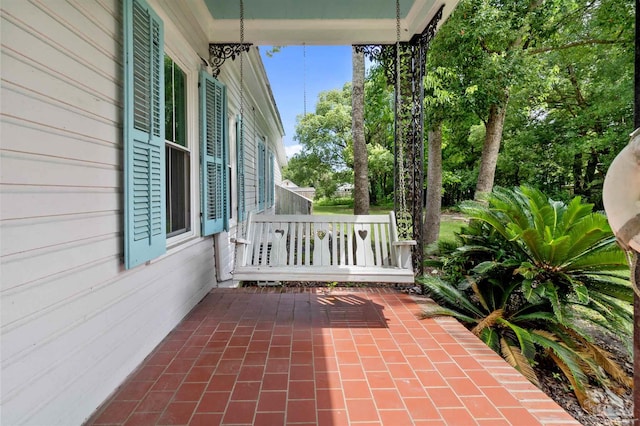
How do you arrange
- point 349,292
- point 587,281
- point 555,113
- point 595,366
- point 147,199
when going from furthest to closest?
point 555,113 → point 349,292 → point 587,281 → point 595,366 → point 147,199

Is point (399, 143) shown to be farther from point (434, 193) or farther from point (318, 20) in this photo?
A: point (434, 193)

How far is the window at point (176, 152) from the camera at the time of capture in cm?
282

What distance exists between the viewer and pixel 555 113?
11.8 meters

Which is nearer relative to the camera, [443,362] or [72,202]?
[72,202]

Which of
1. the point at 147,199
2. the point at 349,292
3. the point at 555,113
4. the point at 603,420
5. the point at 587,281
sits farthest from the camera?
the point at 555,113

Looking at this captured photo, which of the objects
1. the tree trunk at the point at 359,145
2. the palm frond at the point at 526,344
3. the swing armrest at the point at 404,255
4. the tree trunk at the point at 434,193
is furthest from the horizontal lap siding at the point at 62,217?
the tree trunk at the point at 434,193

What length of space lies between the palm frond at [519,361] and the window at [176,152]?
287 centimetres

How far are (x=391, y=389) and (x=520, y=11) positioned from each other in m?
5.85

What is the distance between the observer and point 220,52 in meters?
3.81

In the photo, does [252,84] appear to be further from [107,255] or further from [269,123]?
[107,255]

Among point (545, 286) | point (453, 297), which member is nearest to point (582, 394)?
point (545, 286)

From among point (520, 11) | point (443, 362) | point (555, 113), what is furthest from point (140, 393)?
point (555, 113)

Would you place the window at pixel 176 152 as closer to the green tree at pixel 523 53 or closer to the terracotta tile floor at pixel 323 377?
the terracotta tile floor at pixel 323 377

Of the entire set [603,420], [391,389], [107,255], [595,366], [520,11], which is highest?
[520,11]
